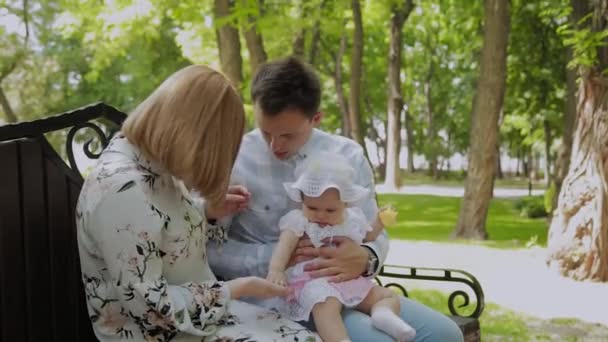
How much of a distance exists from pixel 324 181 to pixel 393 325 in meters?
0.54

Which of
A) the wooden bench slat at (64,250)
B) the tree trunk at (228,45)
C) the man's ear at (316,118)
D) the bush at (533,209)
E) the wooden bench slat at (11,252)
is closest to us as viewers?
the wooden bench slat at (11,252)

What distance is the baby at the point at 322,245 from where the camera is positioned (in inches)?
103

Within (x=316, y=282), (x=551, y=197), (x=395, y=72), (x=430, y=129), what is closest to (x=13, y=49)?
(x=395, y=72)

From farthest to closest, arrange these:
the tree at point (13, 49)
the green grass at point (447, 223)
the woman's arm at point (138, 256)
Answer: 1. the tree at point (13, 49)
2. the green grass at point (447, 223)
3. the woman's arm at point (138, 256)

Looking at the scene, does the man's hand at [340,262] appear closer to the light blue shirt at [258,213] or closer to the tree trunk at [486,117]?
the light blue shirt at [258,213]

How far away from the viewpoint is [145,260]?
6.55ft

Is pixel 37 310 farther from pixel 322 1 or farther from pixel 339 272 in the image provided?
pixel 322 1

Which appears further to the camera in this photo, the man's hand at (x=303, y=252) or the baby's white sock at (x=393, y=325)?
the man's hand at (x=303, y=252)

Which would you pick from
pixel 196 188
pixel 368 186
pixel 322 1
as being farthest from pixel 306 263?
pixel 322 1

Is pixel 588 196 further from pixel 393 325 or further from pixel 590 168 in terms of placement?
pixel 393 325

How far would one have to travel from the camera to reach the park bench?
2273 mm

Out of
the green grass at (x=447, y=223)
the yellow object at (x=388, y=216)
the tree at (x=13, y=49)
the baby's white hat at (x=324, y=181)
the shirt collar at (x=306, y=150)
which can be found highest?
the tree at (x=13, y=49)

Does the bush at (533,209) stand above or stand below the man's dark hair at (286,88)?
below

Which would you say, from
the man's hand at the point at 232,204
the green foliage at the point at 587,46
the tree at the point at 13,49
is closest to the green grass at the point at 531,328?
the green foliage at the point at 587,46
